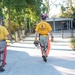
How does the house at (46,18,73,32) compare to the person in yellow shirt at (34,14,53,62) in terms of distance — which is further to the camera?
the house at (46,18,73,32)

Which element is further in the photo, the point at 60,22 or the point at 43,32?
the point at 60,22

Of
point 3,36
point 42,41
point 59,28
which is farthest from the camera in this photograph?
point 59,28

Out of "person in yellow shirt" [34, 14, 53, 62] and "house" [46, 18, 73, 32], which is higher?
"person in yellow shirt" [34, 14, 53, 62]

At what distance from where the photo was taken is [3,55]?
9.91 meters

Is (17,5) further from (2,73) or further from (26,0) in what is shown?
(2,73)

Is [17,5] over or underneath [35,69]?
over

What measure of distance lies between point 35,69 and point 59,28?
57.5 meters

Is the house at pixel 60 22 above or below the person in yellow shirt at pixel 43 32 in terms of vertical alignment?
below

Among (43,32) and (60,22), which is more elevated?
(43,32)

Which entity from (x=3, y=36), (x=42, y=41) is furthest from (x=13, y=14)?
(x=3, y=36)

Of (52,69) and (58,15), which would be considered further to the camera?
(58,15)

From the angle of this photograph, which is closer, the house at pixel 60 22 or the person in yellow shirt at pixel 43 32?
the person in yellow shirt at pixel 43 32

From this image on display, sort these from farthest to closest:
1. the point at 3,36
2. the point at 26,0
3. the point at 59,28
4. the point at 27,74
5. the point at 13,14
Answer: the point at 59,28 < the point at 13,14 < the point at 26,0 < the point at 3,36 < the point at 27,74

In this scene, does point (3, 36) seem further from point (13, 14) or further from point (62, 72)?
point (13, 14)
